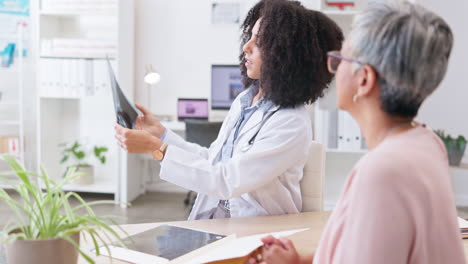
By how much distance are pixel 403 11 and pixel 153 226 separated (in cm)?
92

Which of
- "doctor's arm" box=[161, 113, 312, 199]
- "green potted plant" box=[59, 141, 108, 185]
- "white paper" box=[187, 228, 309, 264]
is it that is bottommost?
"green potted plant" box=[59, 141, 108, 185]

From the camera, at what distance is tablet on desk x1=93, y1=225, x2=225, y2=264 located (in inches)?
48.2

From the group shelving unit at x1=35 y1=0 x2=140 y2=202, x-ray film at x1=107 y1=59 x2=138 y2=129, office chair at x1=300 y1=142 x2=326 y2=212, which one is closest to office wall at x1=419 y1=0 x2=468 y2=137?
shelving unit at x1=35 y1=0 x2=140 y2=202

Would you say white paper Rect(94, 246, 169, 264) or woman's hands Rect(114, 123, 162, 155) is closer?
white paper Rect(94, 246, 169, 264)

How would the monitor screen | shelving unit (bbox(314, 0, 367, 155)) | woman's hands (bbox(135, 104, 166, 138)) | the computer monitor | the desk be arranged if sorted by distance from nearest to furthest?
1. the desk
2. woman's hands (bbox(135, 104, 166, 138))
3. shelving unit (bbox(314, 0, 367, 155))
4. the computer monitor
5. the monitor screen

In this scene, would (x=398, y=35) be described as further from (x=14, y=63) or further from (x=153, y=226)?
(x=14, y=63)

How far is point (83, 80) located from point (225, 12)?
4.74ft

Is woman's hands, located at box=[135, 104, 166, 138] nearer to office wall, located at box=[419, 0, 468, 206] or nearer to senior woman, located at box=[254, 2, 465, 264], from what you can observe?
senior woman, located at box=[254, 2, 465, 264]

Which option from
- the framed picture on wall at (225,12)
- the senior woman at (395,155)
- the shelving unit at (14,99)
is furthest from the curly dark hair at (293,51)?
the shelving unit at (14,99)

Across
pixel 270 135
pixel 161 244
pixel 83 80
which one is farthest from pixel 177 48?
pixel 161 244

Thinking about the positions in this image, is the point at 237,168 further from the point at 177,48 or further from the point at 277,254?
the point at 177,48

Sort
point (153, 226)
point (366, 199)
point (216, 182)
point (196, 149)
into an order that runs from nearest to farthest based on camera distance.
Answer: point (366, 199)
point (153, 226)
point (216, 182)
point (196, 149)

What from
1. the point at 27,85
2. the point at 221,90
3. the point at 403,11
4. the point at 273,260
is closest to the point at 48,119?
the point at 27,85

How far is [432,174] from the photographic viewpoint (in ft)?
2.80
